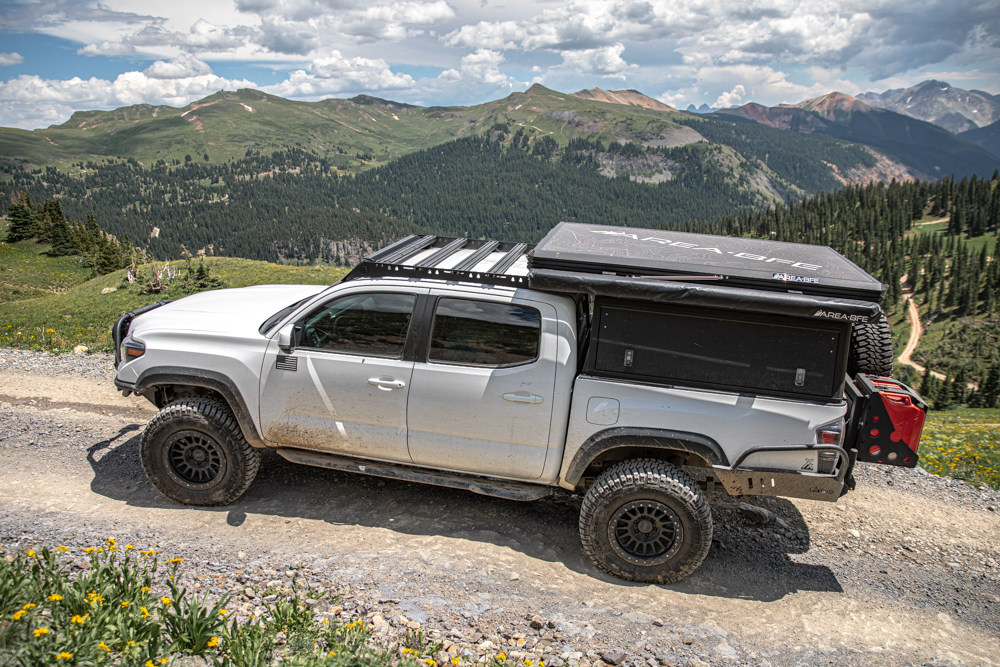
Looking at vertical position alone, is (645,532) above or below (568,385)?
below

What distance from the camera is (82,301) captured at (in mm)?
19875

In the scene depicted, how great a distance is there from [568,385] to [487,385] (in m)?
0.71

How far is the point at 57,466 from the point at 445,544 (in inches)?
181

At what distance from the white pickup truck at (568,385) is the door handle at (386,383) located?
0.02 metres

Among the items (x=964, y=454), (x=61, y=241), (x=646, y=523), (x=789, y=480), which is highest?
(x=789, y=480)

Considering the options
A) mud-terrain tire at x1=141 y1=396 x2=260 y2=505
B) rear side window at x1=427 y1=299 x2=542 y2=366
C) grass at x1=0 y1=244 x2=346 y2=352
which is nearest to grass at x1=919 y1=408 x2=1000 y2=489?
rear side window at x1=427 y1=299 x2=542 y2=366

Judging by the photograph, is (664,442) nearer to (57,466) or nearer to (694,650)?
(694,650)

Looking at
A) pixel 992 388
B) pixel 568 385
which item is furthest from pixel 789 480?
pixel 992 388

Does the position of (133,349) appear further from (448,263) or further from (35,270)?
(35,270)

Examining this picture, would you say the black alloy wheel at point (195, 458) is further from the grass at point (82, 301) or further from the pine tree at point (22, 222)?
the pine tree at point (22, 222)

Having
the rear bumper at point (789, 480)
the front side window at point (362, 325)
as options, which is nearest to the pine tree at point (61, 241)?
the front side window at point (362, 325)

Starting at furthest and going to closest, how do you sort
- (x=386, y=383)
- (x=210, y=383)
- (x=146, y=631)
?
(x=210, y=383) < (x=386, y=383) < (x=146, y=631)

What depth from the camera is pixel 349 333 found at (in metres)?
5.39

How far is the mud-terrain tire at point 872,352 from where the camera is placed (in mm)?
5688
